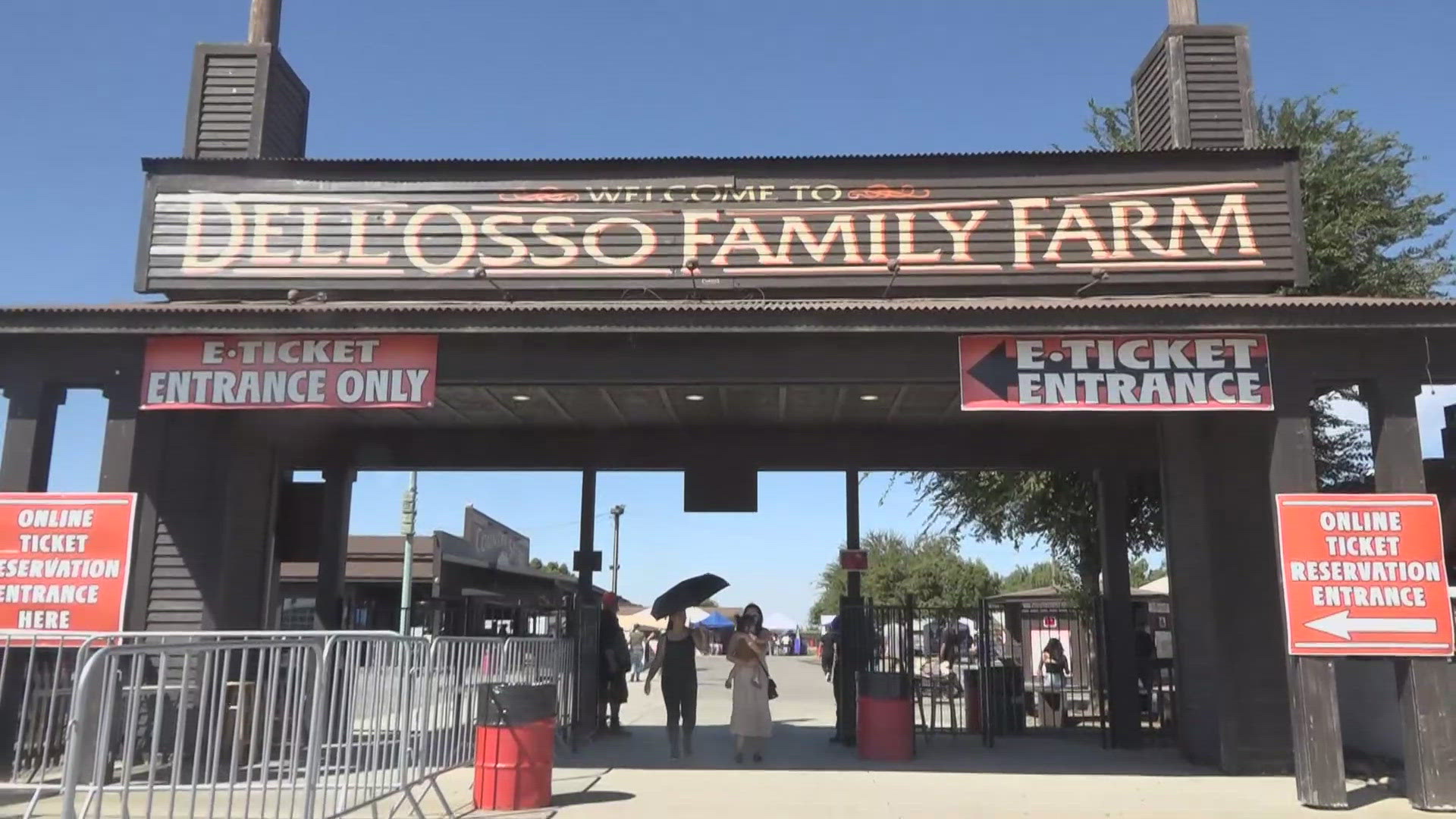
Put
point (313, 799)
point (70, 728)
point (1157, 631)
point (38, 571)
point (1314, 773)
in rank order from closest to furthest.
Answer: point (70, 728), point (313, 799), point (1314, 773), point (38, 571), point (1157, 631)

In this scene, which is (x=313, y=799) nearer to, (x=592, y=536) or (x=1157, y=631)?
(x=592, y=536)

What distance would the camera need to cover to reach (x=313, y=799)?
6.48 meters

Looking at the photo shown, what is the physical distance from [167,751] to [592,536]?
20.3 feet

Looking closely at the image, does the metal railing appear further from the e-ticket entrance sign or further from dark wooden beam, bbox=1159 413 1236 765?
dark wooden beam, bbox=1159 413 1236 765

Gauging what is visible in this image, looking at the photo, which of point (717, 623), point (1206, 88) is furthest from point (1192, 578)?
point (717, 623)

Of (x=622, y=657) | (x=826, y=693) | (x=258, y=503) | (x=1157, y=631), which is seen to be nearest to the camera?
(x=258, y=503)

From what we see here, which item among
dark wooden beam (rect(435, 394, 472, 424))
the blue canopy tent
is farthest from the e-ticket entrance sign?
the blue canopy tent

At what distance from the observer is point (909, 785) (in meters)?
10.4

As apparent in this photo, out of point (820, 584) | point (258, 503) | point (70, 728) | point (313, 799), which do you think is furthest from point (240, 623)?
point (820, 584)

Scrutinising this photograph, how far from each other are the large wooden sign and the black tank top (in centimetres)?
383

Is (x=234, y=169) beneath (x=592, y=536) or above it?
above

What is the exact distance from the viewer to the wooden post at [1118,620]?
1362 cm

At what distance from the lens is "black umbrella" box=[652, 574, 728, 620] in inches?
483

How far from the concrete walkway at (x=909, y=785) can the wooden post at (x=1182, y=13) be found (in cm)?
811
